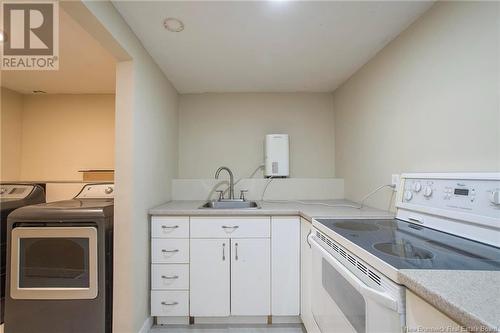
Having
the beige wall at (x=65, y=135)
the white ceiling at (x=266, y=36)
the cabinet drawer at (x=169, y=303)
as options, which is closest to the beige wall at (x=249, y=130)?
the white ceiling at (x=266, y=36)

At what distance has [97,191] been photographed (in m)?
2.15

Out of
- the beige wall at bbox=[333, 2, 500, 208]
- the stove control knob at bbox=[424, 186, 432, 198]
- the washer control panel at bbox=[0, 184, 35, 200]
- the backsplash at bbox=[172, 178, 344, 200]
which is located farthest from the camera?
the backsplash at bbox=[172, 178, 344, 200]

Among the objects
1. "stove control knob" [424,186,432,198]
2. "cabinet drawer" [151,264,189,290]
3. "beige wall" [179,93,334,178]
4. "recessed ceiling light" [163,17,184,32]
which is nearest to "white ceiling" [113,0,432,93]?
"recessed ceiling light" [163,17,184,32]

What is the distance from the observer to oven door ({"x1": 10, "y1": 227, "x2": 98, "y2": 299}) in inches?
57.8

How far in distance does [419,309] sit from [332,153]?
7.15 ft

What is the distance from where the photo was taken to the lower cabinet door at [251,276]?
1812 millimetres

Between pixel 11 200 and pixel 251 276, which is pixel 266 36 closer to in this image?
pixel 251 276

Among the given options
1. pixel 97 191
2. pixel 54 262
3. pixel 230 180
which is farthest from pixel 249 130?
pixel 54 262

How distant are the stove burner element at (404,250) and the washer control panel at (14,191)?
280 cm

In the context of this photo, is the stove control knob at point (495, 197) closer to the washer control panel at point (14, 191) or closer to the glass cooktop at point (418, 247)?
the glass cooktop at point (418, 247)

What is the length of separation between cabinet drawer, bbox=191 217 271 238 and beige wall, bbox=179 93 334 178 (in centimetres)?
86

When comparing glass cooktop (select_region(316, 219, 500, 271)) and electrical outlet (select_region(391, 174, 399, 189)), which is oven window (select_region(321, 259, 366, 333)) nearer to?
glass cooktop (select_region(316, 219, 500, 271))

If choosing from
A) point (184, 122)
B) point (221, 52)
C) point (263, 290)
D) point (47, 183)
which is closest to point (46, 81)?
point (47, 183)

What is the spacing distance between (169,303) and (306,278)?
1047mm
